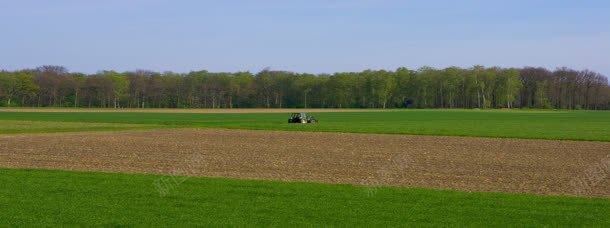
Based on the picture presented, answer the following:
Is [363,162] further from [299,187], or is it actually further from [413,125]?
[413,125]

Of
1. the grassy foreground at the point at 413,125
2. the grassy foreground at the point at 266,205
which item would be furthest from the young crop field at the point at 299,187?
the grassy foreground at the point at 413,125

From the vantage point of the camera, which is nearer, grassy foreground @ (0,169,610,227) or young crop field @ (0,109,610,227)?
grassy foreground @ (0,169,610,227)

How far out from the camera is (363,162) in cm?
2852

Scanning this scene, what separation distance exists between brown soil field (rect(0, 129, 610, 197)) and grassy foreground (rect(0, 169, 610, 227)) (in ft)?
8.95

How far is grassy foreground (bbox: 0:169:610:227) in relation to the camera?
13516 mm

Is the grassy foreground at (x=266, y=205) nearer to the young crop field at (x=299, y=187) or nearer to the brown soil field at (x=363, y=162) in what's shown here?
the young crop field at (x=299, y=187)

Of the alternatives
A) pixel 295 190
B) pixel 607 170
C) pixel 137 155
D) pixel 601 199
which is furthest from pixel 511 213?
pixel 137 155

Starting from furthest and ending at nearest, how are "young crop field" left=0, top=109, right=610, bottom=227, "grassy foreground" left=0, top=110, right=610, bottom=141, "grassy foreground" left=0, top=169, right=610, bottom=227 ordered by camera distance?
1. "grassy foreground" left=0, top=110, right=610, bottom=141
2. "young crop field" left=0, top=109, right=610, bottom=227
3. "grassy foreground" left=0, top=169, right=610, bottom=227

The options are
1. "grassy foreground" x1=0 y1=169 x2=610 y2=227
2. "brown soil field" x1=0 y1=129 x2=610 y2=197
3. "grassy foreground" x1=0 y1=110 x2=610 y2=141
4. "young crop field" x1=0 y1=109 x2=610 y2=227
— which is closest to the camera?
"grassy foreground" x1=0 y1=169 x2=610 y2=227

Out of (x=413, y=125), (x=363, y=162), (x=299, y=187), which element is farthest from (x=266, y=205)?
(x=413, y=125)

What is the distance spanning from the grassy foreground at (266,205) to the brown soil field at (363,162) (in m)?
2.73

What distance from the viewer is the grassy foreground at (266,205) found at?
1352cm

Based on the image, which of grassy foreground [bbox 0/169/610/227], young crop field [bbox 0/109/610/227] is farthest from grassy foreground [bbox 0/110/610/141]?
grassy foreground [bbox 0/169/610/227]

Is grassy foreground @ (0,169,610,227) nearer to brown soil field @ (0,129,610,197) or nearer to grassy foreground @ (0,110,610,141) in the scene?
brown soil field @ (0,129,610,197)
